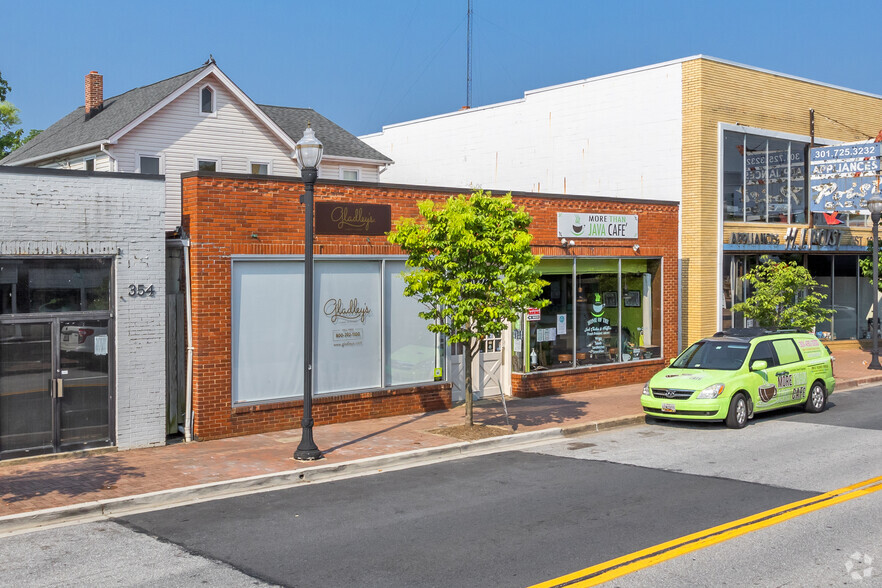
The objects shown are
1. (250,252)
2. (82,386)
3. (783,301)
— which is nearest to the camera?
(82,386)

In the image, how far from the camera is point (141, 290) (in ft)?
43.2

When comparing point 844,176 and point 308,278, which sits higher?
point 844,176

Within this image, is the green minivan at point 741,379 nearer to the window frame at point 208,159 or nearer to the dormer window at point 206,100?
the window frame at point 208,159

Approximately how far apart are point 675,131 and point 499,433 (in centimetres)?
1282

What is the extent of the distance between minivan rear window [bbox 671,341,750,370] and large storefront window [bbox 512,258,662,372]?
3.70m

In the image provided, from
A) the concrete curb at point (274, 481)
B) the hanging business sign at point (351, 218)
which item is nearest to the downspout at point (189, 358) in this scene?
the hanging business sign at point (351, 218)

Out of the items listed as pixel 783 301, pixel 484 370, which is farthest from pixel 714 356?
pixel 783 301

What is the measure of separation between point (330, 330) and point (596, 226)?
25.6 ft

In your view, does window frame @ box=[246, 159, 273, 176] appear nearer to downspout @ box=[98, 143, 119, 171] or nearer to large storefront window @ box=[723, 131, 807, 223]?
downspout @ box=[98, 143, 119, 171]

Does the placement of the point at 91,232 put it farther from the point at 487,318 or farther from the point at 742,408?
the point at 742,408

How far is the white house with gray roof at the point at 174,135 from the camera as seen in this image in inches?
932

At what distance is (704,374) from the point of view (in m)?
15.4

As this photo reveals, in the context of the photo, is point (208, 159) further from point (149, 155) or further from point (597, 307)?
point (597, 307)

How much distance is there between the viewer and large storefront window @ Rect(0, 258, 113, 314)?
1213 centimetres
